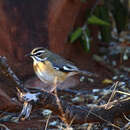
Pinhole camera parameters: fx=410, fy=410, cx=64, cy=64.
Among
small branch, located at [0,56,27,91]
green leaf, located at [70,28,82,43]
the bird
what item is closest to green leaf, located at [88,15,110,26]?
green leaf, located at [70,28,82,43]

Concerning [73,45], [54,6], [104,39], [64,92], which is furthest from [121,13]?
[64,92]

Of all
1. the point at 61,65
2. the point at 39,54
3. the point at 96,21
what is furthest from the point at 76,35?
the point at 39,54

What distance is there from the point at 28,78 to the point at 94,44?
73.9 inches

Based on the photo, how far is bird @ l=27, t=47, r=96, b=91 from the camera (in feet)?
18.8

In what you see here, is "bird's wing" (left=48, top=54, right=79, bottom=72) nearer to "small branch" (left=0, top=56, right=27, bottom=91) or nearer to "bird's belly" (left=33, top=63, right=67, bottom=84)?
"bird's belly" (left=33, top=63, right=67, bottom=84)

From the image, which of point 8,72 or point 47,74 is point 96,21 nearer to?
point 47,74

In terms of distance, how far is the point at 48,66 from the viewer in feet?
19.0

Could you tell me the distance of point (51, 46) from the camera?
22.6 feet

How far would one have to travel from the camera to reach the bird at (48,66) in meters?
5.72

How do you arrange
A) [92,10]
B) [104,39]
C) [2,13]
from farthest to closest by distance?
1. [104,39]
2. [92,10]
3. [2,13]

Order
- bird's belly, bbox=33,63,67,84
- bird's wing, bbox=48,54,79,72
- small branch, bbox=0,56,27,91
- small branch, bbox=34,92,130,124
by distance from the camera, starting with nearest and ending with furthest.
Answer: small branch, bbox=0,56,27,91, small branch, bbox=34,92,130,124, bird's belly, bbox=33,63,67,84, bird's wing, bbox=48,54,79,72

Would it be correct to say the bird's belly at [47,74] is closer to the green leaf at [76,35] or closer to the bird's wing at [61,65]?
A: the bird's wing at [61,65]

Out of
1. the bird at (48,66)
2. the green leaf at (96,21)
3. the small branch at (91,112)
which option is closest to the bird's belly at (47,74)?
the bird at (48,66)

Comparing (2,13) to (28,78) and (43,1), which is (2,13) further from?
(28,78)
